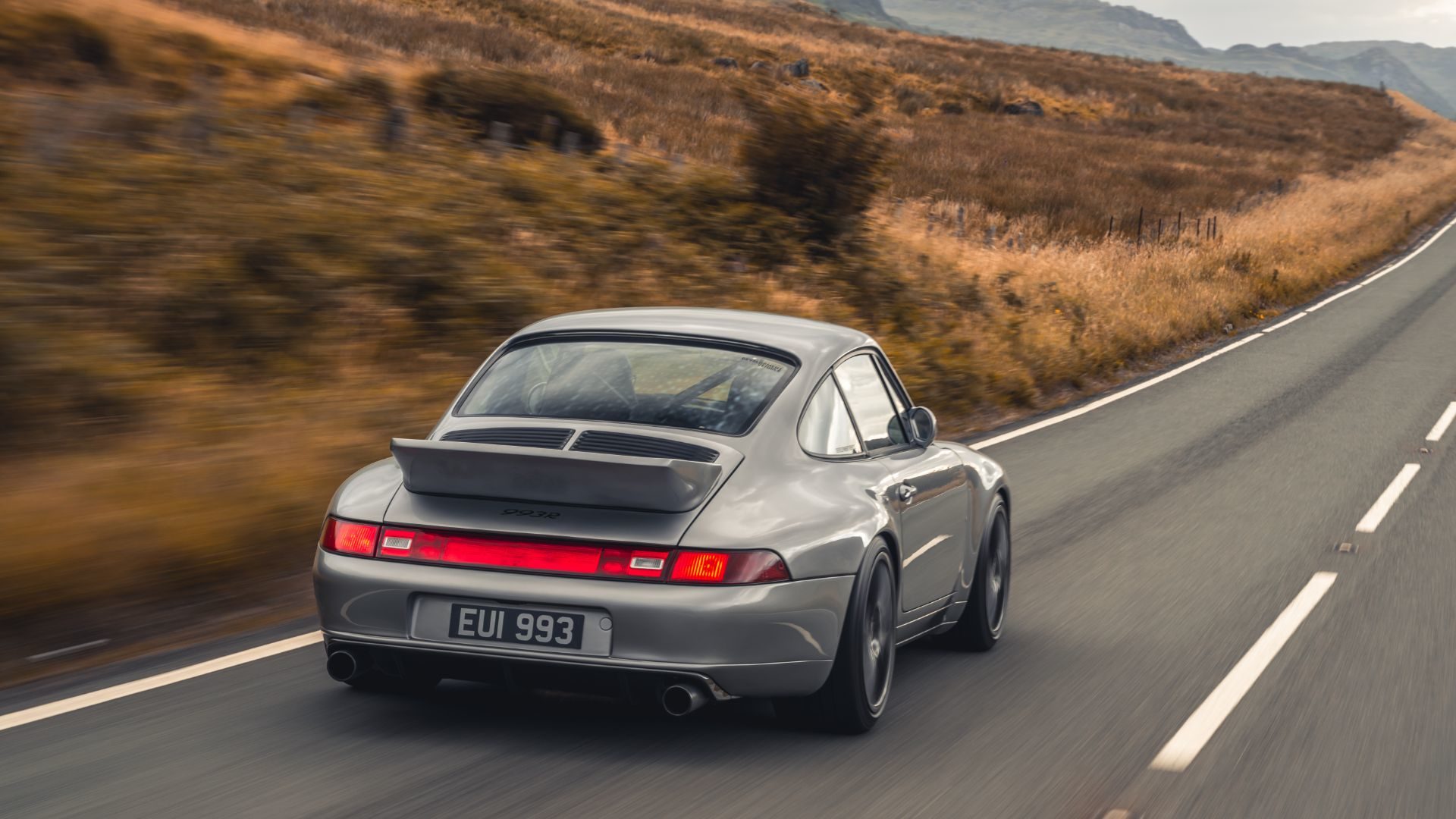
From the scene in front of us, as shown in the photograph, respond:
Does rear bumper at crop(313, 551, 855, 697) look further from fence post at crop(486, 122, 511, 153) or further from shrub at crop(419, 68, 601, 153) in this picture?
shrub at crop(419, 68, 601, 153)

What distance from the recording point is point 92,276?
35.6 feet

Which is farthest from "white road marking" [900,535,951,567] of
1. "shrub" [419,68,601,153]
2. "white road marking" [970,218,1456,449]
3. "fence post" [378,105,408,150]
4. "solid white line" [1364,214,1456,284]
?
"solid white line" [1364,214,1456,284]

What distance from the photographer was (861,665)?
532 cm

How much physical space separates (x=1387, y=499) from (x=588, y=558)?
9100mm

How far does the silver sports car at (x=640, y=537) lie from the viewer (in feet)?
15.7

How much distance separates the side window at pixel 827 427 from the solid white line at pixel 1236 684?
154 cm

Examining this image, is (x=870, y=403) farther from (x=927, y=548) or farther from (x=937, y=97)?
(x=937, y=97)

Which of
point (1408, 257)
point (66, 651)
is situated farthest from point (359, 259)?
point (1408, 257)

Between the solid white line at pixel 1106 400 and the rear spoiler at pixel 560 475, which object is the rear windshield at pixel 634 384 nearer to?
the rear spoiler at pixel 560 475

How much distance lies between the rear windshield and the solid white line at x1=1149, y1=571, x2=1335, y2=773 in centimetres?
188

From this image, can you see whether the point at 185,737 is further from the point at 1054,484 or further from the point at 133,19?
the point at 133,19

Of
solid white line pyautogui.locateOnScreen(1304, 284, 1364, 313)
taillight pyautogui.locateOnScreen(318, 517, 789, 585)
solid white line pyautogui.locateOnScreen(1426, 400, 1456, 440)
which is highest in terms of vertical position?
taillight pyautogui.locateOnScreen(318, 517, 789, 585)

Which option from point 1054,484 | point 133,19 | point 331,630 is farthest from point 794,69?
point 331,630

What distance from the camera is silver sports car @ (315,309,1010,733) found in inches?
188
